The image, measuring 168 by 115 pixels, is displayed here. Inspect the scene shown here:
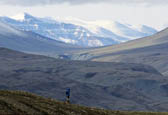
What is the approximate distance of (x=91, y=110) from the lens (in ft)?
121

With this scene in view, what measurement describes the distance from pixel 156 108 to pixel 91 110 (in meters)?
165

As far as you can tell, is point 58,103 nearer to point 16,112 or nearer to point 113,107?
point 16,112

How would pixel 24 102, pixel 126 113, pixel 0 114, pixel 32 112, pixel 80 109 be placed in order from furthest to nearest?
1. pixel 126 113
2. pixel 80 109
3. pixel 24 102
4. pixel 32 112
5. pixel 0 114

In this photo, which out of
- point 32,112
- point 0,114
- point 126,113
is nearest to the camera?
point 0,114

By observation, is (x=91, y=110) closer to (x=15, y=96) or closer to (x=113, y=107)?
(x=15, y=96)

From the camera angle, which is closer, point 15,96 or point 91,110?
point 15,96

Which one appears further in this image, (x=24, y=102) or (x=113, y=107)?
(x=113, y=107)

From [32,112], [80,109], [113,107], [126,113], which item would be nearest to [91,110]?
[80,109]

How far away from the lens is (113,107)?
199250mm

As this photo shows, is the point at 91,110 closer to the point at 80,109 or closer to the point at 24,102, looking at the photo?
the point at 80,109

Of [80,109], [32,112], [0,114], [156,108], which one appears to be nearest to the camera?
[0,114]

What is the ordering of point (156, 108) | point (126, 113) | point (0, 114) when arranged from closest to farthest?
point (0, 114) < point (126, 113) < point (156, 108)

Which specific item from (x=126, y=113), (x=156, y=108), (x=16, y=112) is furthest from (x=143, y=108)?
(x=16, y=112)

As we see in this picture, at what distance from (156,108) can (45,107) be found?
16934cm
